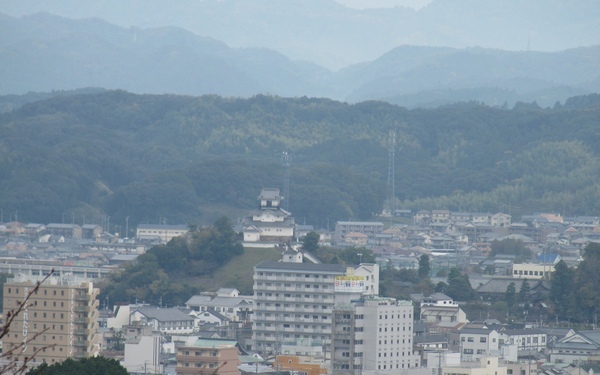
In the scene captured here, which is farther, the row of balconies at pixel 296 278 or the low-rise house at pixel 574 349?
the row of balconies at pixel 296 278

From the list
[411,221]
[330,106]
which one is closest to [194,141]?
[330,106]

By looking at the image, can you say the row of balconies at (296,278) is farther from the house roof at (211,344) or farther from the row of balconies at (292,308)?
the house roof at (211,344)

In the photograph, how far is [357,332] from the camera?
26.8m

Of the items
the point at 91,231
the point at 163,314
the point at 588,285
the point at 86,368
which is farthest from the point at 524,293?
the point at 91,231

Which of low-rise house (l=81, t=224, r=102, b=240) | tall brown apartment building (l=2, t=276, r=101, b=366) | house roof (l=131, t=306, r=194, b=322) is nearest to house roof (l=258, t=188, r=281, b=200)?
house roof (l=131, t=306, r=194, b=322)

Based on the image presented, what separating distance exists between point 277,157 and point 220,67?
75.2 meters

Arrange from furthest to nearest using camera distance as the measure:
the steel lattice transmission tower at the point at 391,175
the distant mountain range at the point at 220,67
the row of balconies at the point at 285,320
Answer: the distant mountain range at the point at 220,67, the steel lattice transmission tower at the point at 391,175, the row of balconies at the point at 285,320

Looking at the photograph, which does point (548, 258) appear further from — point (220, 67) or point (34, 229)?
point (220, 67)

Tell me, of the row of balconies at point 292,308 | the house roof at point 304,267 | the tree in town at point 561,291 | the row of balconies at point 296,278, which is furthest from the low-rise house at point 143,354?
the tree in town at point 561,291

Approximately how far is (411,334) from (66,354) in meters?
6.40

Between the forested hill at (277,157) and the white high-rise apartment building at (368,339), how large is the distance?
105 feet

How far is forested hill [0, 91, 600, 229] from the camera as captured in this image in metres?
61.5

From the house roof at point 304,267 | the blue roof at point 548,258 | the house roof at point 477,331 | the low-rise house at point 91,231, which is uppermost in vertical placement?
the house roof at point 304,267

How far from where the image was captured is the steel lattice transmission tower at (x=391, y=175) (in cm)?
6500
